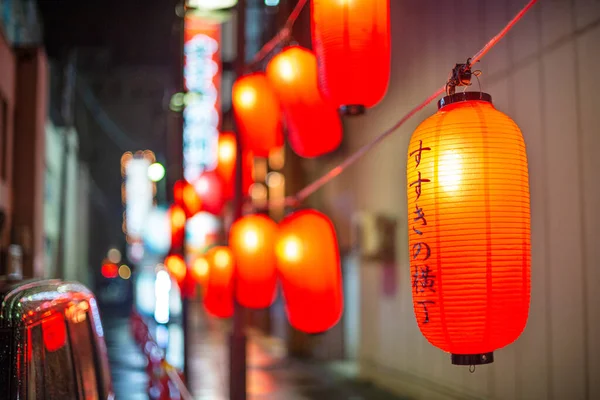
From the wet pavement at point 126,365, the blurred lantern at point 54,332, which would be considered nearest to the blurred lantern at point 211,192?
the wet pavement at point 126,365

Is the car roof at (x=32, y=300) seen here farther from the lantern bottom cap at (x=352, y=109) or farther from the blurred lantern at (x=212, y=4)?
the blurred lantern at (x=212, y=4)

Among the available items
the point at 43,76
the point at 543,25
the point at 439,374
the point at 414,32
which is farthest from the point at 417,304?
the point at 43,76

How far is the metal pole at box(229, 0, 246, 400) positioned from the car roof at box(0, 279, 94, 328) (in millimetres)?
3704

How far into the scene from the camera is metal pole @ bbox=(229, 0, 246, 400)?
9.68m

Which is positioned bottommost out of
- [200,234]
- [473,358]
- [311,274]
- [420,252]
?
[473,358]

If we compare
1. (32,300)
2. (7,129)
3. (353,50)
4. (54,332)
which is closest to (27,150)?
(7,129)

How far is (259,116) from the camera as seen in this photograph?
996cm

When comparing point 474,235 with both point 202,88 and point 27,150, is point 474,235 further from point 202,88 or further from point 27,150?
point 202,88

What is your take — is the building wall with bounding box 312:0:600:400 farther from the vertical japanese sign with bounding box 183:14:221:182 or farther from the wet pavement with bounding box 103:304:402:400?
the vertical japanese sign with bounding box 183:14:221:182

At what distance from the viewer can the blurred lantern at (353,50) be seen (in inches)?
238

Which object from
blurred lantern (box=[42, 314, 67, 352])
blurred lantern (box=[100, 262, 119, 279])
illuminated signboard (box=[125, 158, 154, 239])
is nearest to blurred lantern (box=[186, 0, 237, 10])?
blurred lantern (box=[42, 314, 67, 352])

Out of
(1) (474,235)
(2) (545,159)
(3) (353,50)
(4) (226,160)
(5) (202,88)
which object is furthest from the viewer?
(5) (202,88)

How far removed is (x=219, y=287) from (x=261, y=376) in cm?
599

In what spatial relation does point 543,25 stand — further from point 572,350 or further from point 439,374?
point 439,374
